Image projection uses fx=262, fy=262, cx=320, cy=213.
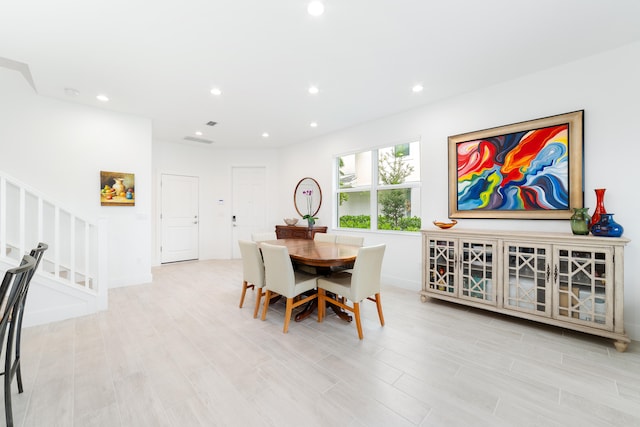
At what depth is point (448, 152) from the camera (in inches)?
138

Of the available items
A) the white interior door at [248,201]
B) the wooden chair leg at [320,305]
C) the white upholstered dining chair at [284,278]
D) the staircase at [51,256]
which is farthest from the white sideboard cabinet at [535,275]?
the white interior door at [248,201]

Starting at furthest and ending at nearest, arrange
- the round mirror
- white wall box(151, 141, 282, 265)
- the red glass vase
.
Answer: white wall box(151, 141, 282, 265), the round mirror, the red glass vase

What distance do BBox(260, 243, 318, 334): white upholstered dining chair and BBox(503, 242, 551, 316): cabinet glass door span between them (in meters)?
2.05

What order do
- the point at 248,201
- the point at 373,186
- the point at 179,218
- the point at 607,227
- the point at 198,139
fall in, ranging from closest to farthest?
the point at 607,227 → the point at 373,186 → the point at 198,139 → the point at 179,218 → the point at 248,201

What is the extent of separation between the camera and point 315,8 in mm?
1952

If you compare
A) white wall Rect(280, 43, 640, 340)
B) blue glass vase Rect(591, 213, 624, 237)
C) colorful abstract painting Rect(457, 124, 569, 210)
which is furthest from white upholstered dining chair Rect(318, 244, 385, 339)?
blue glass vase Rect(591, 213, 624, 237)

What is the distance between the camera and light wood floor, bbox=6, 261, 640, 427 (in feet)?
Result: 5.05

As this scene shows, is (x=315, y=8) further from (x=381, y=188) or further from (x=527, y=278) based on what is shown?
(x=527, y=278)

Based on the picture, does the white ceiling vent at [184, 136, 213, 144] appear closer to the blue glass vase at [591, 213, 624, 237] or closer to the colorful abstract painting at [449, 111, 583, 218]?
the colorful abstract painting at [449, 111, 583, 218]

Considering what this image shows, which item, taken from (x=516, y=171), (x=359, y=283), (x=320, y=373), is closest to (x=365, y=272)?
(x=359, y=283)

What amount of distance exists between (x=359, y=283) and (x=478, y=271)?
4.91 ft

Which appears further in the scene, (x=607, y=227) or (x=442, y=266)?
(x=442, y=266)

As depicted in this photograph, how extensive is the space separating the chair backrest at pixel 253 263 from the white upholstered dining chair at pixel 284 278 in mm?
172

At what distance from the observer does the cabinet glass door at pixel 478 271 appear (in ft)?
9.30
